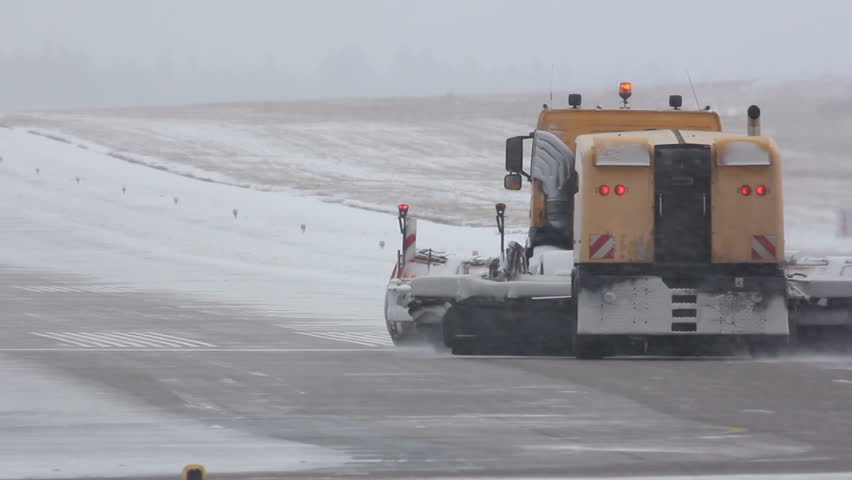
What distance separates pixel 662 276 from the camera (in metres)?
15.4

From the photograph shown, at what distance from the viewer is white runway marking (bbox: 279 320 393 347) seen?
19453 mm

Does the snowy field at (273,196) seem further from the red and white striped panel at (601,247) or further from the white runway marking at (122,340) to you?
the red and white striped panel at (601,247)

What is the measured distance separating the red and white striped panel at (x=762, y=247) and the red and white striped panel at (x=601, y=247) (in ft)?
4.32

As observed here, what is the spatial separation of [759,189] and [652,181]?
1.00 meters

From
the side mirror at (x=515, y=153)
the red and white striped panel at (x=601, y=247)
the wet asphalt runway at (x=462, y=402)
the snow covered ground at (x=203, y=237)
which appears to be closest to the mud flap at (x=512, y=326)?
the wet asphalt runway at (x=462, y=402)

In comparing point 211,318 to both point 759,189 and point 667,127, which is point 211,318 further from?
point 759,189

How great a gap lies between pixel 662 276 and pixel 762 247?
0.99 meters

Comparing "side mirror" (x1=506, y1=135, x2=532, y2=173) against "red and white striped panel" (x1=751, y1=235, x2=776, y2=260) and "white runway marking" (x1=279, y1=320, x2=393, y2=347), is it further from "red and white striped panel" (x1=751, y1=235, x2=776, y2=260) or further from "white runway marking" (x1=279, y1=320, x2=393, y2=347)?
"white runway marking" (x1=279, y1=320, x2=393, y2=347)

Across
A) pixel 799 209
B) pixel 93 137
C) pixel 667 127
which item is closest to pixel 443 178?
pixel 93 137

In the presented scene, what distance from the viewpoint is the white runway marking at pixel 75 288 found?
1138 inches

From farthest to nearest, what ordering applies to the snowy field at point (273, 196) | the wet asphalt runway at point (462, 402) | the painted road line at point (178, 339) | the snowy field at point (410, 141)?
the snowy field at point (410, 141) → the snowy field at point (273, 196) → the painted road line at point (178, 339) → the wet asphalt runway at point (462, 402)

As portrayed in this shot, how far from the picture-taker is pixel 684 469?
29.4 feet

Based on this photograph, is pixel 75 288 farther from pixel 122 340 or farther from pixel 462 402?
pixel 462 402

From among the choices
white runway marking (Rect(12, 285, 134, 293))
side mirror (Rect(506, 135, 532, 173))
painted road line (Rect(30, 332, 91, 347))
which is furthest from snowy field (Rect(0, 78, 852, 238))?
white runway marking (Rect(12, 285, 134, 293))
